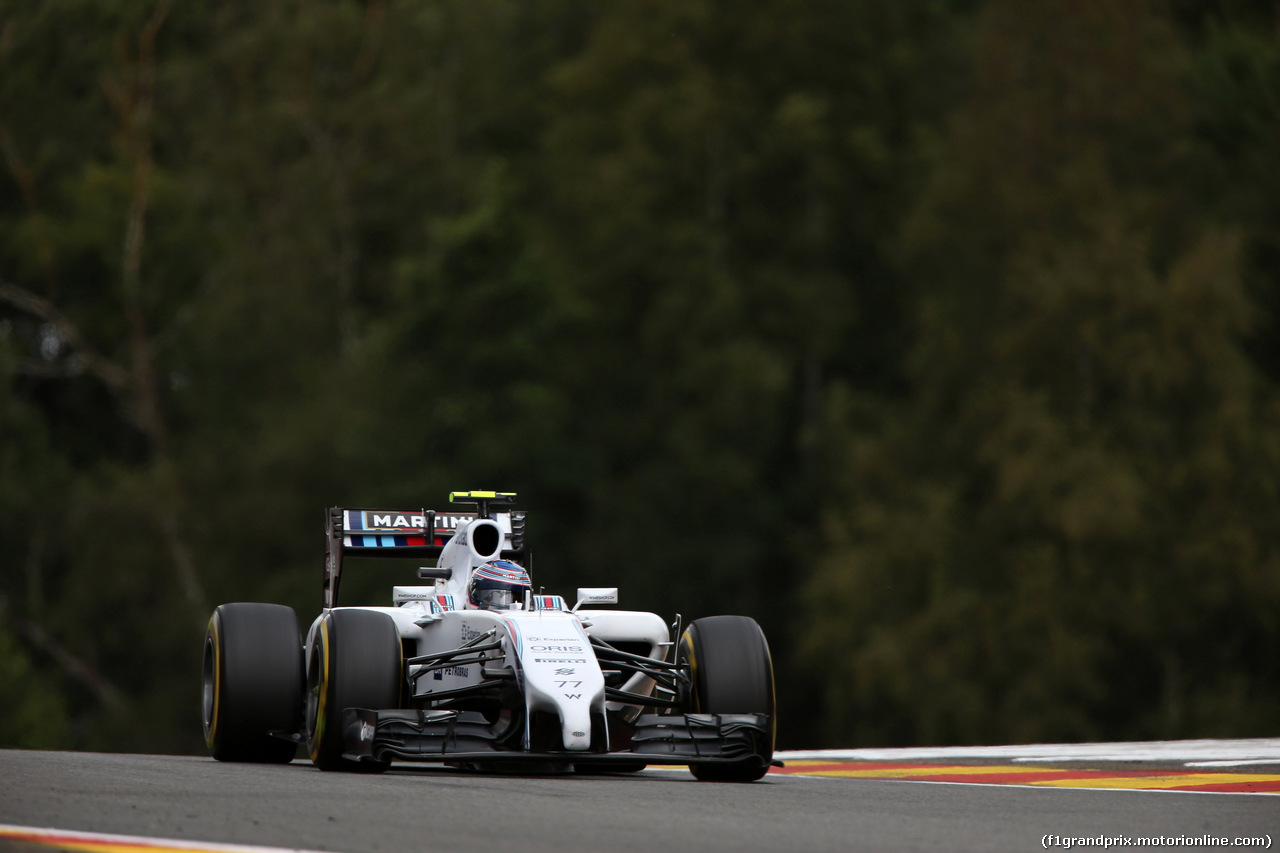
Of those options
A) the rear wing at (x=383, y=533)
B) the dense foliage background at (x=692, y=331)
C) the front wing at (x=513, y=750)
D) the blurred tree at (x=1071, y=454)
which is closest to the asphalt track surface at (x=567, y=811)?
the front wing at (x=513, y=750)

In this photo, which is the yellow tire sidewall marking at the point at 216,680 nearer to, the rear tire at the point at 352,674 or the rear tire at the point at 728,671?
the rear tire at the point at 352,674

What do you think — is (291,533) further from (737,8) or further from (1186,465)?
(1186,465)

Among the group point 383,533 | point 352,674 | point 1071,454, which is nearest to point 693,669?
point 352,674

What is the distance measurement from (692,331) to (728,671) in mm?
25922

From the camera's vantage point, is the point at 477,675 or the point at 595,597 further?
the point at 595,597

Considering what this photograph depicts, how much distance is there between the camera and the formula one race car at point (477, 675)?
10.9 metres

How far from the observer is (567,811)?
29.3 feet

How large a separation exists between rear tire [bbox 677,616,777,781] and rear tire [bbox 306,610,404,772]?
1.82 metres

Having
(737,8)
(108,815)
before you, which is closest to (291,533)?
(737,8)

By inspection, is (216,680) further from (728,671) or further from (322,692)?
(728,671)

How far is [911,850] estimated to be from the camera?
7.84 m

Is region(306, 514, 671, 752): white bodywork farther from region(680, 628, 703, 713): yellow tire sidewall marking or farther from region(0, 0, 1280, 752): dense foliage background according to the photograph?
region(0, 0, 1280, 752): dense foliage background

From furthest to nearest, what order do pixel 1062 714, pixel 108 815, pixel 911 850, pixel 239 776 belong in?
pixel 1062 714
pixel 239 776
pixel 108 815
pixel 911 850

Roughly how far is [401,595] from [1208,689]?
20.8 meters
